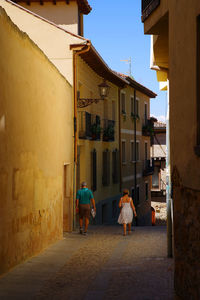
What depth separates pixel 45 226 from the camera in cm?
1294

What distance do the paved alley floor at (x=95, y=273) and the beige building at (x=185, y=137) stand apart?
1.25 m

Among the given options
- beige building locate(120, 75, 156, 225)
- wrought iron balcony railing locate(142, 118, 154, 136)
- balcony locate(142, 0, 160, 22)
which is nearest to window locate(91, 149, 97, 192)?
beige building locate(120, 75, 156, 225)

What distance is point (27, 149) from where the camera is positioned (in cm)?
1095

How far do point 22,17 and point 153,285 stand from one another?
1350 centimetres

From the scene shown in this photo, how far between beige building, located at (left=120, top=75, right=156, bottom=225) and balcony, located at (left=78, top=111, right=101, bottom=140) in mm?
7454

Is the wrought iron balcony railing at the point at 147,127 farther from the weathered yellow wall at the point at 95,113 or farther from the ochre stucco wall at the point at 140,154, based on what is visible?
the weathered yellow wall at the point at 95,113

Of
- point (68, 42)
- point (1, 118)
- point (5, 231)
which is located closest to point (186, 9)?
point (1, 118)

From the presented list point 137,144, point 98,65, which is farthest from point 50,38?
point 137,144

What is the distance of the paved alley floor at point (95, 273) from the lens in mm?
8109

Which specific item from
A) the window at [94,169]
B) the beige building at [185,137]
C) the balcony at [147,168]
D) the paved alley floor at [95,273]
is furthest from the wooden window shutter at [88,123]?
the balcony at [147,168]

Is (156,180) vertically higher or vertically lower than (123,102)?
lower

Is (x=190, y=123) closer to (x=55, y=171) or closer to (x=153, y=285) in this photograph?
(x=153, y=285)

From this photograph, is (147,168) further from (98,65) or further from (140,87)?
(98,65)

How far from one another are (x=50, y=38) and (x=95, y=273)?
11348 millimetres
